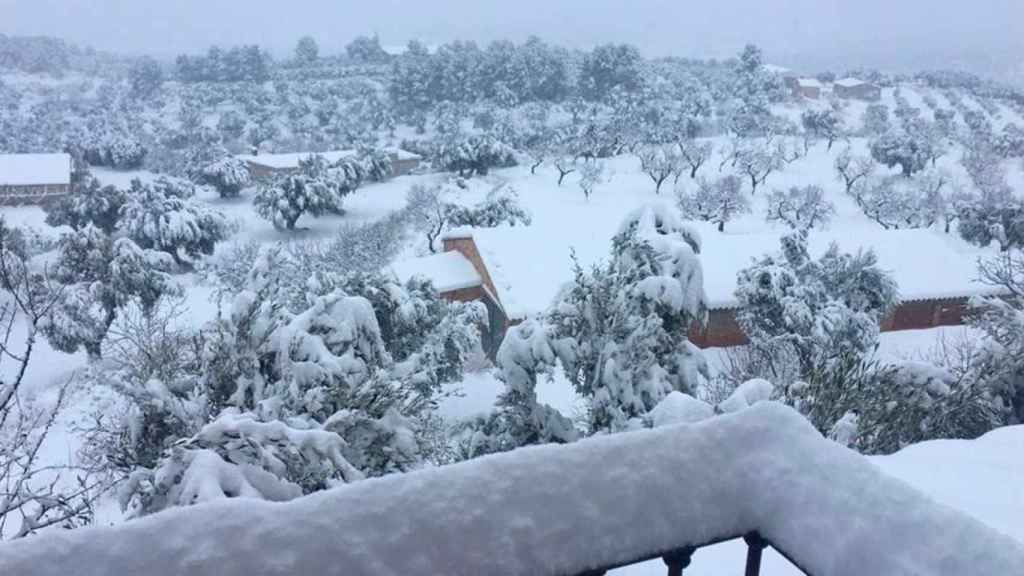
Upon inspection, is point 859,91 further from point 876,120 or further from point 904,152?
point 904,152

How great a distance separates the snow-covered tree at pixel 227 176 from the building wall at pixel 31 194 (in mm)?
6194

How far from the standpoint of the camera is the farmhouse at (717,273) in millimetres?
17953

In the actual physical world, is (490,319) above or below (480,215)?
below

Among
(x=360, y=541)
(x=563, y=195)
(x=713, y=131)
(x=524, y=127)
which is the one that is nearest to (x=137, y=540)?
(x=360, y=541)

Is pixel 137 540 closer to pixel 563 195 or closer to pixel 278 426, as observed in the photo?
pixel 278 426

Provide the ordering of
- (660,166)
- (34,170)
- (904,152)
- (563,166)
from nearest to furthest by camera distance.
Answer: (34,170), (660,166), (904,152), (563,166)

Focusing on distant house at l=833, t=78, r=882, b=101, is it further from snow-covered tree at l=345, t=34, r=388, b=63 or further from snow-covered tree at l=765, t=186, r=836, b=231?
snow-covered tree at l=345, t=34, r=388, b=63

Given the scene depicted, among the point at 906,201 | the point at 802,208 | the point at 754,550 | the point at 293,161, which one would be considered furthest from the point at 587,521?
the point at 293,161

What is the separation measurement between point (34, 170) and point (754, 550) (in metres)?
41.6

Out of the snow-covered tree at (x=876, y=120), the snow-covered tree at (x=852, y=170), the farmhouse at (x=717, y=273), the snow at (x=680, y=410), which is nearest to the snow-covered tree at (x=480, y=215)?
the farmhouse at (x=717, y=273)

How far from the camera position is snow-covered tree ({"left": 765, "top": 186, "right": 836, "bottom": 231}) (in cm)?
3173

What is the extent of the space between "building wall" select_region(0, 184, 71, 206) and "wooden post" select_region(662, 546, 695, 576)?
3896cm

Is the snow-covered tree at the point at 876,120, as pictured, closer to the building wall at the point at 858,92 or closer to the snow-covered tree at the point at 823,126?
the snow-covered tree at the point at 823,126

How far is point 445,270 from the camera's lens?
2081cm
